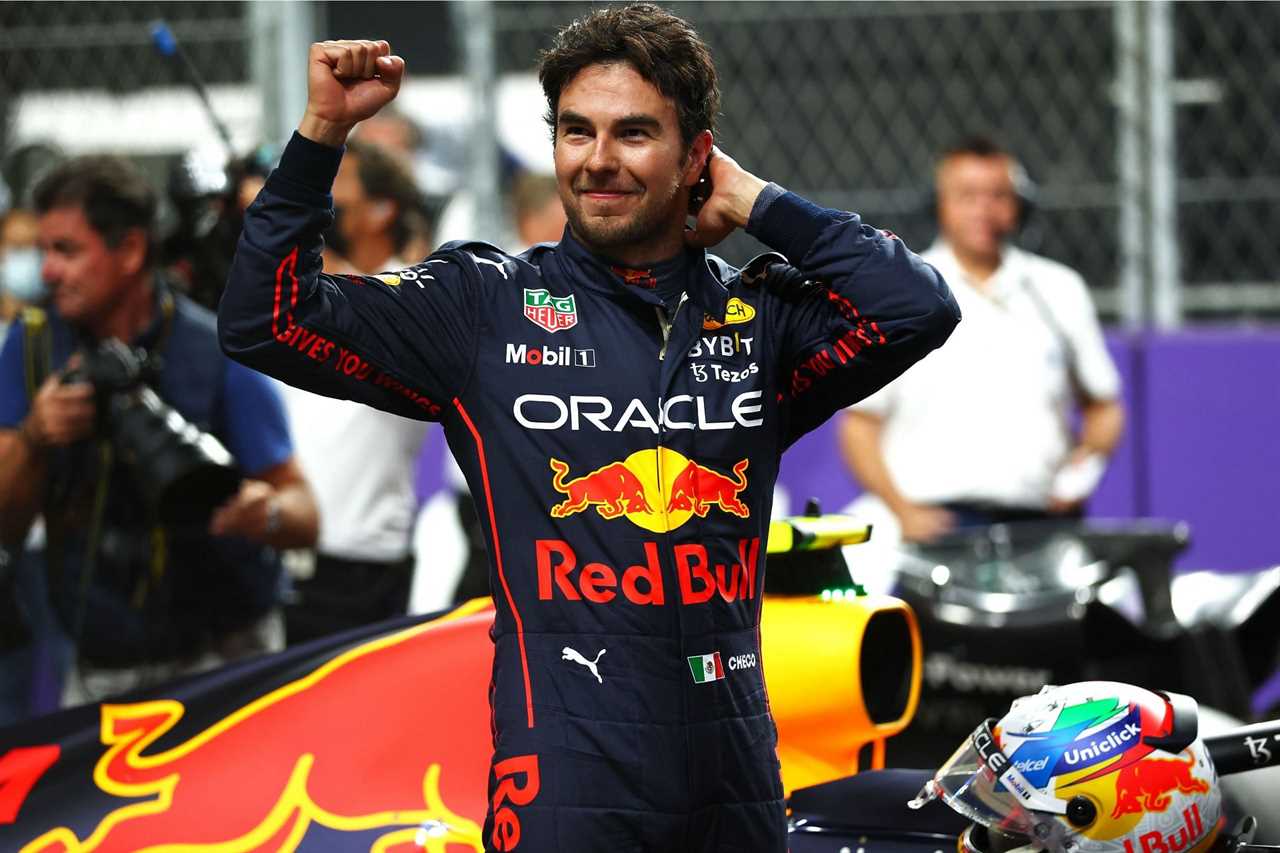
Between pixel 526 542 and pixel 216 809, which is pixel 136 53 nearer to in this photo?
pixel 216 809

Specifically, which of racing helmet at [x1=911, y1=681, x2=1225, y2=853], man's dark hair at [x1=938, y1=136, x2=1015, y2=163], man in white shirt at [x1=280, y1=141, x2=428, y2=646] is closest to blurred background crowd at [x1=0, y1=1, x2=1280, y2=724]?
man's dark hair at [x1=938, y1=136, x2=1015, y2=163]

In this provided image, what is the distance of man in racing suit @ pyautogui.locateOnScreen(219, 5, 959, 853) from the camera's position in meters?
2.54

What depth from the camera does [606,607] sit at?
258 cm

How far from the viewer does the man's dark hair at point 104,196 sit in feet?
14.7

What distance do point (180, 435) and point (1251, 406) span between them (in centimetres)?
430

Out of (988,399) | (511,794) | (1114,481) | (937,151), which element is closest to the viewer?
(511,794)

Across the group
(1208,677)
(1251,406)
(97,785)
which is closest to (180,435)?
(97,785)

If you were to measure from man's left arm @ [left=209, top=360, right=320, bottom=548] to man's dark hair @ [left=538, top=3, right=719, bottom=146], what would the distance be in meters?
1.87

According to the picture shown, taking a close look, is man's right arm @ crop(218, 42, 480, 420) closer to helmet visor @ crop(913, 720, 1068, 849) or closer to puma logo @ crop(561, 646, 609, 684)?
puma logo @ crop(561, 646, 609, 684)

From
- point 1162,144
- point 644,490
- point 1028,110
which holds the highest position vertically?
point 1028,110

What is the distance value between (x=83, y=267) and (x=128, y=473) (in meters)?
0.46

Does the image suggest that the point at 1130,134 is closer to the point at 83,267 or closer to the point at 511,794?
the point at 83,267

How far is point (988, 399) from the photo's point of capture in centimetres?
624

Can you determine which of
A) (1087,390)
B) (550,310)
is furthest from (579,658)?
(1087,390)
